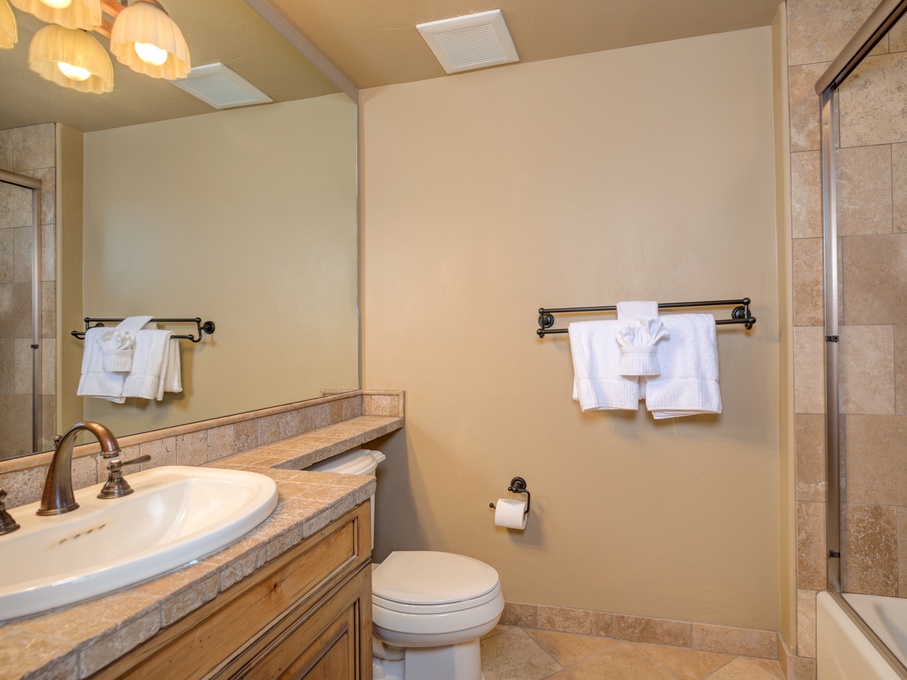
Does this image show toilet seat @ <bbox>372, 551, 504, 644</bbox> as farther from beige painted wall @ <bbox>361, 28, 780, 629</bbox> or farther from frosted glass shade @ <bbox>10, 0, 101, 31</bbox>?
frosted glass shade @ <bbox>10, 0, 101, 31</bbox>

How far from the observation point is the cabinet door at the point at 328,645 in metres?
0.94

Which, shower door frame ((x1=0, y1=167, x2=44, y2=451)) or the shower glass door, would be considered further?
the shower glass door

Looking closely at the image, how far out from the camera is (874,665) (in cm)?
132

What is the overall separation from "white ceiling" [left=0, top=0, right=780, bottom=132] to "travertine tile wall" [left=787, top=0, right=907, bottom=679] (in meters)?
0.34

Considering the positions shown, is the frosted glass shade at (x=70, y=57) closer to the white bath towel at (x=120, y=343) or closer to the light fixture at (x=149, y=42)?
the light fixture at (x=149, y=42)

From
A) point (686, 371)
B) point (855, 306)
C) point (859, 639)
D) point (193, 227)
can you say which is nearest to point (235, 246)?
point (193, 227)

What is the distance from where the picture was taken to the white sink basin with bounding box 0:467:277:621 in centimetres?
69

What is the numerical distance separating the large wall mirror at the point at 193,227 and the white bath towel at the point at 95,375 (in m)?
0.02

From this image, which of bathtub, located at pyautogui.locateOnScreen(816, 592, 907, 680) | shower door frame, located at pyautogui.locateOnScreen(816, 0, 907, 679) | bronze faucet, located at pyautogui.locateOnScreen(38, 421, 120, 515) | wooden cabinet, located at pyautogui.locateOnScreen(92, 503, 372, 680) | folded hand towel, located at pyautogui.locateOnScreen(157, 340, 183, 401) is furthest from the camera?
shower door frame, located at pyautogui.locateOnScreen(816, 0, 907, 679)

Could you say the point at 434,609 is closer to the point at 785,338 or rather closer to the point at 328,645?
the point at 328,645

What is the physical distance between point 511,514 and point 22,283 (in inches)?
66.6

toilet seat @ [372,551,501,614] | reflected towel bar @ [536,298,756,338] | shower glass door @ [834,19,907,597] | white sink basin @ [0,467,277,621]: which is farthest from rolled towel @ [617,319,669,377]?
white sink basin @ [0,467,277,621]

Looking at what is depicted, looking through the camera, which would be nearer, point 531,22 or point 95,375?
point 95,375

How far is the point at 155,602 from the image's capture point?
0.69 m
